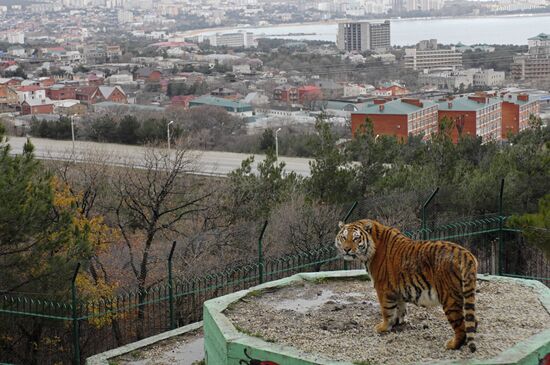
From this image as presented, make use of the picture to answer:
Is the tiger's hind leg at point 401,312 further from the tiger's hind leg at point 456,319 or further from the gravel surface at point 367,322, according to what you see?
the tiger's hind leg at point 456,319

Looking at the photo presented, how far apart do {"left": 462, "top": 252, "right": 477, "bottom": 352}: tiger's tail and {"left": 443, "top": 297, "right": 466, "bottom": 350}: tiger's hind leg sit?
0.03 metres

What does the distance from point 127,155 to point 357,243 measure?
24.4 metres

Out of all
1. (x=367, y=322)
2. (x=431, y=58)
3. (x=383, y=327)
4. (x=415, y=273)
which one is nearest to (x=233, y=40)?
(x=431, y=58)

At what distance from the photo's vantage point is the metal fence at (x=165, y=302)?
10.1m

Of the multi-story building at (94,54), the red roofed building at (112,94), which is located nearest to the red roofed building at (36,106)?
the red roofed building at (112,94)

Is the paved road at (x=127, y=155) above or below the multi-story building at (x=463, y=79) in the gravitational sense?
above

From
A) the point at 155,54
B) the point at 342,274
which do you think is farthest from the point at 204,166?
the point at 155,54

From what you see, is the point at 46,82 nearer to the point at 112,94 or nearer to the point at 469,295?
the point at 112,94

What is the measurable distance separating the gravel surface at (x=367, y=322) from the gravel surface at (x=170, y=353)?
0.77 m

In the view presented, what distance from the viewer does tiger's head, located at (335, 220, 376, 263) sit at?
24.2ft

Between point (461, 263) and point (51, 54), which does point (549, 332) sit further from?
point (51, 54)

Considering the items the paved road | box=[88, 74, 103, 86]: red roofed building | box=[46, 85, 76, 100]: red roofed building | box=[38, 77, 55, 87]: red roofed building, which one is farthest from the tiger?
box=[88, 74, 103, 86]: red roofed building

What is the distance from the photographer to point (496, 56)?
336 ft

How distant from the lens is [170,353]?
880 centimetres
